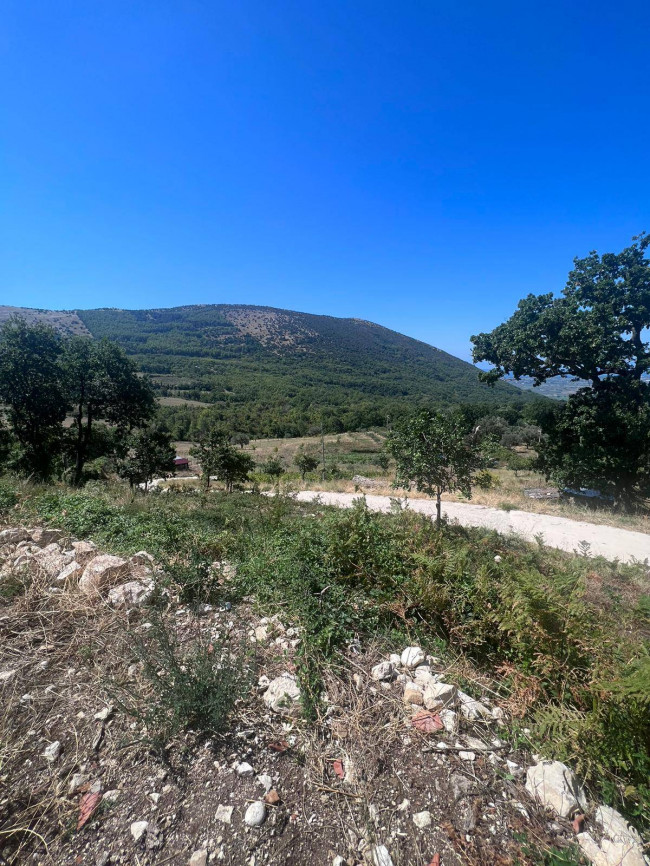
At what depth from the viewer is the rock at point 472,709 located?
2.66m

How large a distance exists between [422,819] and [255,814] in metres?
0.98

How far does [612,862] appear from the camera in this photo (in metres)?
1.80

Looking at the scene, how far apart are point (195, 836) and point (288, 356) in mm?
165160

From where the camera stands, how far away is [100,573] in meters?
3.90

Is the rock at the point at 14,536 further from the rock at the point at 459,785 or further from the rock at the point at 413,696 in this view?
the rock at the point at 459,785

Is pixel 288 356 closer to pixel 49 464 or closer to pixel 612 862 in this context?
pixel 49 464

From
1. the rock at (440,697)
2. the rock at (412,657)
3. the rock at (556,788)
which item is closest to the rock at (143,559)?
the rock at (412,657)

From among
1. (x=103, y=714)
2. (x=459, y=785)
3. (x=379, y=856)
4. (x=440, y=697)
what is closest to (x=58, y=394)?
(x=103, y=714)

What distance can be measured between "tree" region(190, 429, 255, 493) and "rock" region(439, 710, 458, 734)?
17.7 m

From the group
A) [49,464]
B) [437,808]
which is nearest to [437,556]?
[437,808]

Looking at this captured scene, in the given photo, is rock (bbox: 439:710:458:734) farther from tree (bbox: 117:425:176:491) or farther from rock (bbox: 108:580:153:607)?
tree (bbox: 117:425:176:491)

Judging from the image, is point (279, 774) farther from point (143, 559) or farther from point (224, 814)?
point (143, 559)

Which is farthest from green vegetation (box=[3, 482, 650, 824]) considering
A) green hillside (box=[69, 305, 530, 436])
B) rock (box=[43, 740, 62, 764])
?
green hillside (box=[69, 305, 530, 436])

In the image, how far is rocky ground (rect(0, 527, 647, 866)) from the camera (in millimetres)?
1854
